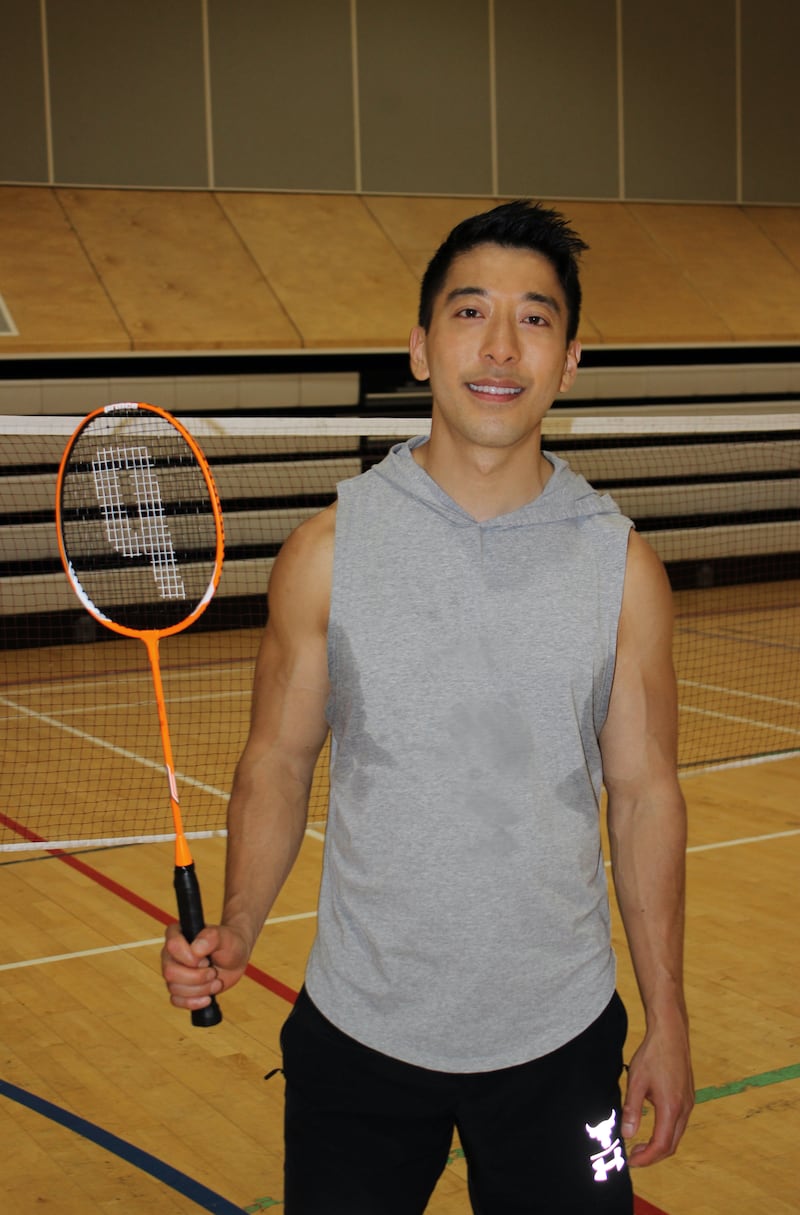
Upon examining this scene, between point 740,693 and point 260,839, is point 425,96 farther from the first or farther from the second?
point 260,839

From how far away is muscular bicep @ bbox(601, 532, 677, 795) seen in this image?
1.97 meters

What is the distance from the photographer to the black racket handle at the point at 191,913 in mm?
1714

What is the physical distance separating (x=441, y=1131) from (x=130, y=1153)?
207 cm

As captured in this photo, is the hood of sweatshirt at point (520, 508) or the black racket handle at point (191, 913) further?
the hood of sweatshirt at point (520, 508)

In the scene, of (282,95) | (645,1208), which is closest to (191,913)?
(645,1208)

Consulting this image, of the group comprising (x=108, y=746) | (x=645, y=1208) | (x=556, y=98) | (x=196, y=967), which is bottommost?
(x=645, y=1208)

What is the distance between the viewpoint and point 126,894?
18.9 ft

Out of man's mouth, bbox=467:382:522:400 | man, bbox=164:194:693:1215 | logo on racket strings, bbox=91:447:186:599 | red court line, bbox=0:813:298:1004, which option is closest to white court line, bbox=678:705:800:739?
logo on racket strings, bbox=91:447:186:599

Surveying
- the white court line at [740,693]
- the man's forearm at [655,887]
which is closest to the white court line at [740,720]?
the white court line at [740,693]

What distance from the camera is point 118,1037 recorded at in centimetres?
439

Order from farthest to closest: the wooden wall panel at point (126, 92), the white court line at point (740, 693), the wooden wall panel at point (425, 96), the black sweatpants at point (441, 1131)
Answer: the wooden wall panel at point (425, 96) → the wooden wall panel at point (126, 92) → the white court line at point (740, 693) → the black sweatpants at point (441, 1131)

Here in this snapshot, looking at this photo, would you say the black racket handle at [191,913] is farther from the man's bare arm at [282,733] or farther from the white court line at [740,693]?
the white court line at [740,693]

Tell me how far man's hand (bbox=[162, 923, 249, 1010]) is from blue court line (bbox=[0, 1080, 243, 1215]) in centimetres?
188

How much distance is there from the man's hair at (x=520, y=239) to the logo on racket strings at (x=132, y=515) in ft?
2.56
